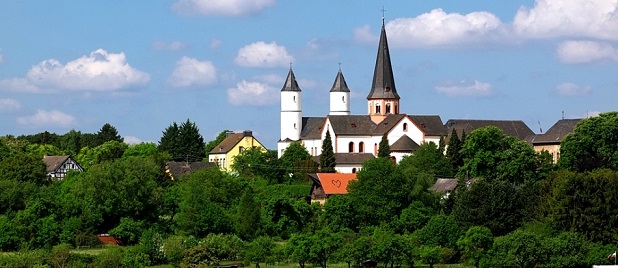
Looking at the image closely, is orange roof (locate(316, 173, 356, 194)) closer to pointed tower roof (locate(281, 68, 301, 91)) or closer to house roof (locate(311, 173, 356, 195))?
house roof (locate(311, 173, 356, 195))

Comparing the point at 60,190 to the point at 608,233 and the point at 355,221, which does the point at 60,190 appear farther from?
the point at 608,233

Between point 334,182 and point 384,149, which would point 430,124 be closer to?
point 384,149

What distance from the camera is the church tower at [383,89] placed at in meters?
118

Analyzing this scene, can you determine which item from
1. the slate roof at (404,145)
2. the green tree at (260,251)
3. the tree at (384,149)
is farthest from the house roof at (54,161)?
the green tree at (260,251)

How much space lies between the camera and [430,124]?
112m

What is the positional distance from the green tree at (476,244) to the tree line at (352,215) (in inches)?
2.5

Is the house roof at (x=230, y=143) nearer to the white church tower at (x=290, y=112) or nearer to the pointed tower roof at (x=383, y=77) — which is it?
the white church tower at (x=290, y=112)

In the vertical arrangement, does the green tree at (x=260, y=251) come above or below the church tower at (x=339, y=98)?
below

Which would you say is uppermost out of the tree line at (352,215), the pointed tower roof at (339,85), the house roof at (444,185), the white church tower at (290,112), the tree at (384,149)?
the pointed tower roof at (339,85)

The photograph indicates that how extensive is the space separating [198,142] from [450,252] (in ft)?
240

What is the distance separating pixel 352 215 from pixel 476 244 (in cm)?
1245

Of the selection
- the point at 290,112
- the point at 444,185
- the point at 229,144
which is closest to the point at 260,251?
the point at 444,185

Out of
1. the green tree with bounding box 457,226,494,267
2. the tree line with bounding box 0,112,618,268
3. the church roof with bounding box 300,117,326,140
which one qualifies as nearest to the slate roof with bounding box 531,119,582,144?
the tree line with bounding box 0,112,618,268

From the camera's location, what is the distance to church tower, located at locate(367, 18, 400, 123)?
118 meters
